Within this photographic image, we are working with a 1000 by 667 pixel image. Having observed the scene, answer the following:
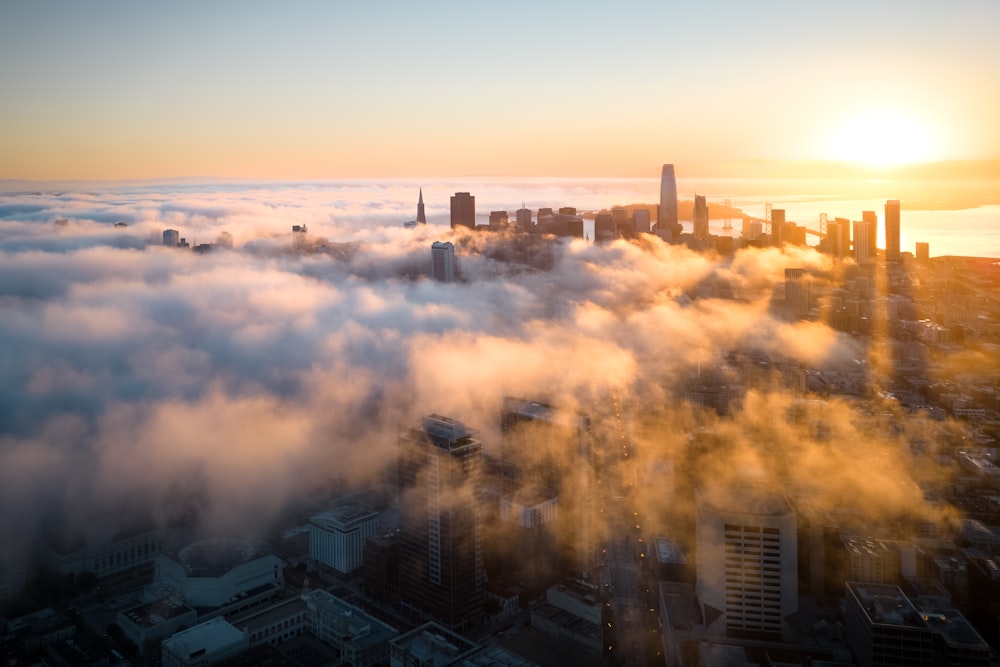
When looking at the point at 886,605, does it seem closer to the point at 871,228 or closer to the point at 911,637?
the point at 911,637

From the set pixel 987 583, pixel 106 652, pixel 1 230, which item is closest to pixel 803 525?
pixel 987 583

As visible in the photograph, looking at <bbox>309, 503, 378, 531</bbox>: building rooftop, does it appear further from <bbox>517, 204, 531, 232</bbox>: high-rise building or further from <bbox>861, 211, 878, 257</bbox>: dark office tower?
<bbox>861, 211, 878, 257</bbox>: dark office tower

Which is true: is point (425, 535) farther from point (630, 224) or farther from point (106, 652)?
point (630, 224)

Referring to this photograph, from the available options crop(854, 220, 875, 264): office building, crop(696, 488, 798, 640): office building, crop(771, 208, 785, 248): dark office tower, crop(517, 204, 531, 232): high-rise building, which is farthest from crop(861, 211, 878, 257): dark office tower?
crop(696, 488, 798, 640): office building

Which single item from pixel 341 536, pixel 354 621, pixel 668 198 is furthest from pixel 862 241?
pixel 354 621

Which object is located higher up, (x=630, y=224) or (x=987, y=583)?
(x=630, y=224)

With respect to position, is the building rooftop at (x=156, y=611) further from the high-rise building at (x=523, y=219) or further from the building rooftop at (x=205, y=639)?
the high-rise building at (x=523, y=219)
